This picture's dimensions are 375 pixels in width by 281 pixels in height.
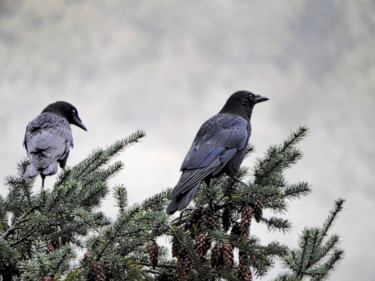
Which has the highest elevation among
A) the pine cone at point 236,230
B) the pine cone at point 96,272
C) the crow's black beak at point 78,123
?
the crow's black beak at point 78,123

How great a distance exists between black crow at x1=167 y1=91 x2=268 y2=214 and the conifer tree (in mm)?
182

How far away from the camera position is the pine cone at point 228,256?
339cm

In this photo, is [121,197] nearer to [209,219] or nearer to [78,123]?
[209,219]

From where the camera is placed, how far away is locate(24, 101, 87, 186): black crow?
5.67 metres

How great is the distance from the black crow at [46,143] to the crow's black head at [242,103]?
2.15m

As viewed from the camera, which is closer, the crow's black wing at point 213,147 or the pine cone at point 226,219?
the pine cone at point 226,219

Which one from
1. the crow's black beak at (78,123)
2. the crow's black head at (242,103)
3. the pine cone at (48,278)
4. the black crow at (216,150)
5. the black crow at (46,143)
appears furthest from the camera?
the crow's black beak at (78,123)

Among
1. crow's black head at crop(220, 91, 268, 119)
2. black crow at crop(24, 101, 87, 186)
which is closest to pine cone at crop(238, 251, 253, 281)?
black crow at crop(24, 101, 87, 186)

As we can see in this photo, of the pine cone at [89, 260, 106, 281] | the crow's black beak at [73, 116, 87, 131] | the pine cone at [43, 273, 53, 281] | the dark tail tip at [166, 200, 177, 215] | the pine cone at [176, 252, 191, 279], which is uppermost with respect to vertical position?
the crow's black beak at [73, 116, 87, 131]

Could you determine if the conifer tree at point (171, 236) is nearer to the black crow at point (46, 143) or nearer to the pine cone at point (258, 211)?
the pine cone at point (258, 211)

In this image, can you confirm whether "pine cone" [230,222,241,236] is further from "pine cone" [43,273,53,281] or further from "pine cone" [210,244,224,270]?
"pine cone" [43,273,53,281]

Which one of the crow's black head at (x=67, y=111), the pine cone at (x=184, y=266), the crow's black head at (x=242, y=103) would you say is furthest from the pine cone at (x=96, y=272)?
the crow's black head at (x=67, y=111)

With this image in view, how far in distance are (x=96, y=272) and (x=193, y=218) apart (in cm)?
108

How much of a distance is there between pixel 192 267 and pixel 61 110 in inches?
217
